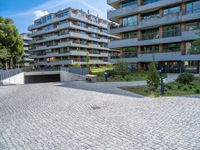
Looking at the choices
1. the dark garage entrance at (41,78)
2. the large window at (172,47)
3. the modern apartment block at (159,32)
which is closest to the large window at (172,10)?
the modern apartment block at (159,32)

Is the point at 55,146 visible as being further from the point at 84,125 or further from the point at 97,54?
the point at 97,54

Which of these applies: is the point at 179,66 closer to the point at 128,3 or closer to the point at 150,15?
the point at 150,15

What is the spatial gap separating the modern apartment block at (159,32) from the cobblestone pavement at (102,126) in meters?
20.4

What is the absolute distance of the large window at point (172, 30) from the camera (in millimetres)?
30495

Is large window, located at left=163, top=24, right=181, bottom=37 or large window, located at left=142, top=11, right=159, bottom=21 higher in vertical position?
large window, located at left=142, top=11, right=159, bottom=21

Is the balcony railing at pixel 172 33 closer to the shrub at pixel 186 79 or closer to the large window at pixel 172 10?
the large window at pixel 172 10

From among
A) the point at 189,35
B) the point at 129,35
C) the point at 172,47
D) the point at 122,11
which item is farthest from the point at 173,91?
the point at 122,11

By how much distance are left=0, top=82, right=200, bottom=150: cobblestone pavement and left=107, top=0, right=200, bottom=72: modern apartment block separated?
66.9ft

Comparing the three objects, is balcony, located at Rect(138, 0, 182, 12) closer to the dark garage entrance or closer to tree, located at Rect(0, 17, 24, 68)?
the dark garage entrance

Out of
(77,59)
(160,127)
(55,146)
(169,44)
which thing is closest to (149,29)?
(169,44)

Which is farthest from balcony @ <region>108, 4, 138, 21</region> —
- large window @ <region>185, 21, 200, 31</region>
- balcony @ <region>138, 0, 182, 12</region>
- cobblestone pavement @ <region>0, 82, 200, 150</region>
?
cobblestone pavement @ <region>0, 82, 200, 150</region>

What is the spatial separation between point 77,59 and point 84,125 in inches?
1961

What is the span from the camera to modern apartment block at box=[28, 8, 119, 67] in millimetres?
53625

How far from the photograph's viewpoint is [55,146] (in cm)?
511
